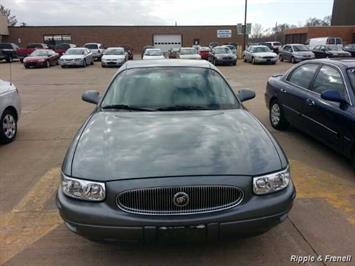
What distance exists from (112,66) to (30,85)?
478 inches

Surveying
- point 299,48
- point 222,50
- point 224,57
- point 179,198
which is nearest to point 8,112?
point 179,198

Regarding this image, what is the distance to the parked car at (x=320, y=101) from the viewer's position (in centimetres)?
554

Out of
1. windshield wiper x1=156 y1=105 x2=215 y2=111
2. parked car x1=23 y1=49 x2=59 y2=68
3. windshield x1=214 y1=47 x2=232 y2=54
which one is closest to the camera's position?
windshield wiper x1=156 y1=105 x2=215 y2=111

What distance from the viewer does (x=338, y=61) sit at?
6492 millimetres

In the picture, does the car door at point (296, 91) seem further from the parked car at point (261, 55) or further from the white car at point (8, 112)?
the parked car at point (261, 55)

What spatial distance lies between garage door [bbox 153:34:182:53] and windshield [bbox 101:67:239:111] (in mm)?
56248

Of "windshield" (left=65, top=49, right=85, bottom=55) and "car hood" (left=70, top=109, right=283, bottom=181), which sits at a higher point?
"car hood" (left=70, top=109, right=283, bottom=181)

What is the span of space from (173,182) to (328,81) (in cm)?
420

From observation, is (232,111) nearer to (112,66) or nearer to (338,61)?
(338,61)

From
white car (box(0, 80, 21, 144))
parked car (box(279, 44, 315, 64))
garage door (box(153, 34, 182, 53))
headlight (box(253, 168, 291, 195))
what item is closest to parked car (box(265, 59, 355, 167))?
A: headlight (box(253, 168, 291, 195))

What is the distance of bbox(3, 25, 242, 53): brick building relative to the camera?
59438 millimetres

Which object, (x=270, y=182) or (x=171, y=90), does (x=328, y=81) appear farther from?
(x=270, y=182)

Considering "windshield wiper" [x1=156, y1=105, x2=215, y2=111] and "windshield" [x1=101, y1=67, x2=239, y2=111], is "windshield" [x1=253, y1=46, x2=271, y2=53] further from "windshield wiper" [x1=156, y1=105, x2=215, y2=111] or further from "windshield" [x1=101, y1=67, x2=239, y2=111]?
"windshield wiper" [x1=156, y1=105, x2=215, y2=111]

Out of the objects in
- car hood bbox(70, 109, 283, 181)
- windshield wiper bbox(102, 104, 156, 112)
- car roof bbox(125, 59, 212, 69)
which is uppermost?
car roof bbox(125, 59, 212, 69)
